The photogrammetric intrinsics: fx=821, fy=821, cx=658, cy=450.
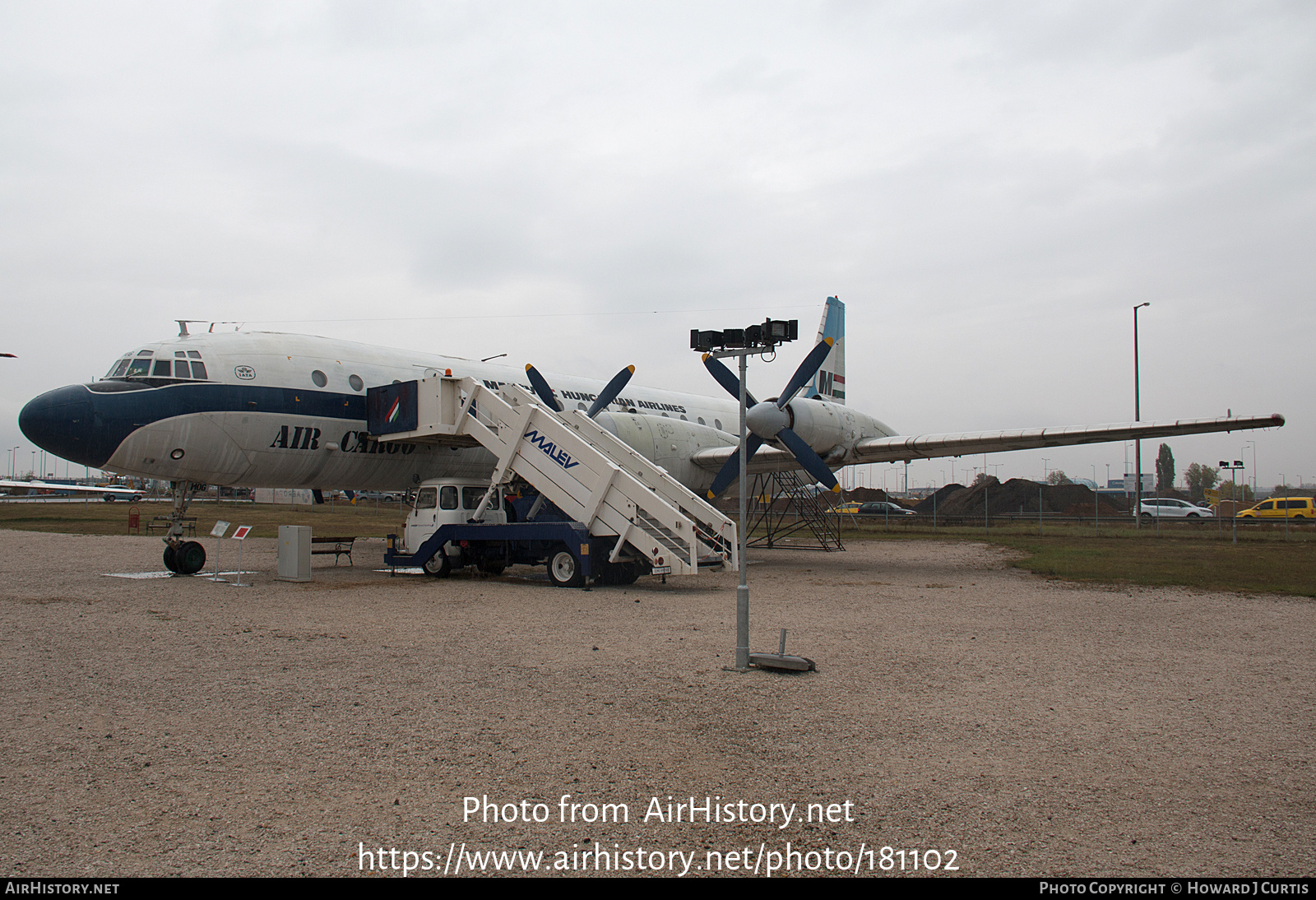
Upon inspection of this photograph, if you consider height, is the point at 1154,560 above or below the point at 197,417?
below

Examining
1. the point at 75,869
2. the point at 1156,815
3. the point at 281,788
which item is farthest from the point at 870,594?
the point at 75,869

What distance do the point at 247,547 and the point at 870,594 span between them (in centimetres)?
2043

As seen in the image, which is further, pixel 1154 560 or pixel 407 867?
pixel 1154 560

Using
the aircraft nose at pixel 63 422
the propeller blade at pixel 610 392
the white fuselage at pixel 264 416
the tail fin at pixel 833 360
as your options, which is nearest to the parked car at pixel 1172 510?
the tail fin at pixel 833 360

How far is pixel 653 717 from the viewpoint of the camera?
650 centimetres

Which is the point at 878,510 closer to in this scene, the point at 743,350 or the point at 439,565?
the point at 439,565

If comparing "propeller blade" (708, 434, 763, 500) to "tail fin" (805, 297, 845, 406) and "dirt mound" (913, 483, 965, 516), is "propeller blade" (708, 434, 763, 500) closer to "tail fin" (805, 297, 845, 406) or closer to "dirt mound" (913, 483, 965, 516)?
"tail fin" (805, 297, 845, 406)

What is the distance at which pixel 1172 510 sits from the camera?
54656mm

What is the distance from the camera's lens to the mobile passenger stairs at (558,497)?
49.1 ft

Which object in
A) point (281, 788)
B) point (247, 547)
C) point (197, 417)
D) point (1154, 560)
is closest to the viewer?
point (281, 788)

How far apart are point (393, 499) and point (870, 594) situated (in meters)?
78.3
